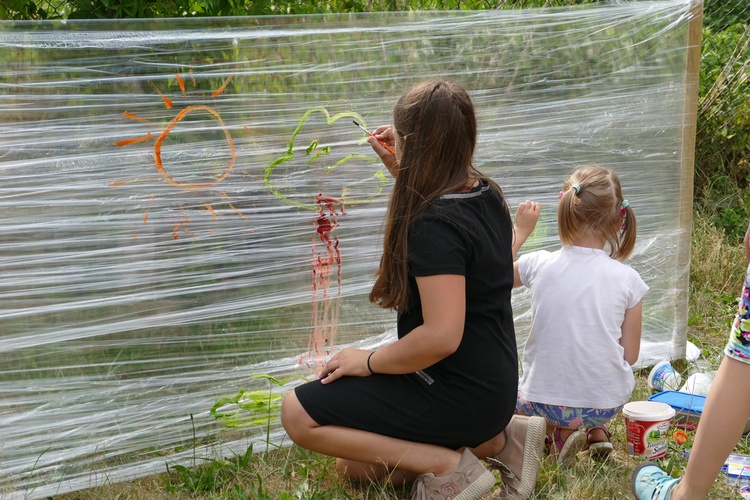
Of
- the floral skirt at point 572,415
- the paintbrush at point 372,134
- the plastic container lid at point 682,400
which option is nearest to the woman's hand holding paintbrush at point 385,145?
the paintbrush at point 372,134

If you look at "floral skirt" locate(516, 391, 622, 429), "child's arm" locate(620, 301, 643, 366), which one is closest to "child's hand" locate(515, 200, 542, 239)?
"child's arm" locate(620, 301, 643, 366)

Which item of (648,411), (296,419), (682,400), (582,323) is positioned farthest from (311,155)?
(682,400)

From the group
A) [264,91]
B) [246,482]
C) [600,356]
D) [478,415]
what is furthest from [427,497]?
[264,91]

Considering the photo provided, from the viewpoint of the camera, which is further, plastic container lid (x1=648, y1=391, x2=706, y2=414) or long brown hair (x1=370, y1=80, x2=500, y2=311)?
plastic container lid (x1=648, y1=391, x2=706, y2=414)

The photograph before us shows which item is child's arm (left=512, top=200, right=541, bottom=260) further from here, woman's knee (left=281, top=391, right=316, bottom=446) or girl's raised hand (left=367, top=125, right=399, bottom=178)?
woman's knee (left=281, top=391, right=316, bottom=446)

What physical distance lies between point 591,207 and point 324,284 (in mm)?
885

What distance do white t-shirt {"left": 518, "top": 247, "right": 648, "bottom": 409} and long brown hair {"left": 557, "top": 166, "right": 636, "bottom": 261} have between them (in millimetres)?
62

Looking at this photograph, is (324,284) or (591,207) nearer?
(591,207)

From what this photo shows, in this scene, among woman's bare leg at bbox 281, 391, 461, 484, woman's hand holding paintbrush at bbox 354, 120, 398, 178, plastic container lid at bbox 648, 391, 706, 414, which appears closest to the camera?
woman's bare leg at bbox 281, 391, 461, 484

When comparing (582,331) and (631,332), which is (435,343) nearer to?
A: (582,331)

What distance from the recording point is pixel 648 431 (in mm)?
2553

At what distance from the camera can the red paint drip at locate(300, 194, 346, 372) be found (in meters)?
2.61

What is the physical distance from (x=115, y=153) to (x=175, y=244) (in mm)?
312

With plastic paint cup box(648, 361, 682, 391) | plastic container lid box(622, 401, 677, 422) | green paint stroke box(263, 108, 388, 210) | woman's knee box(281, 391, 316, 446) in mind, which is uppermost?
green paint stroke box(263, 108, 388, 210)
